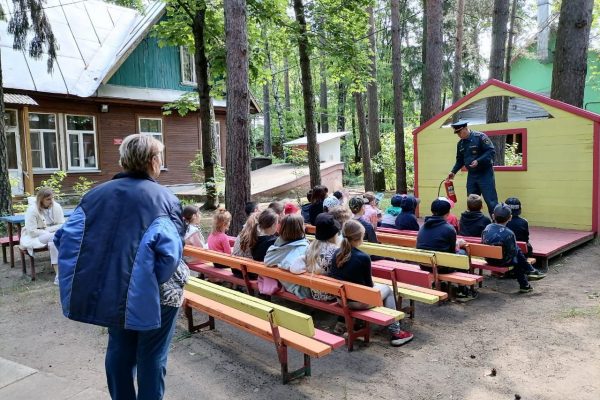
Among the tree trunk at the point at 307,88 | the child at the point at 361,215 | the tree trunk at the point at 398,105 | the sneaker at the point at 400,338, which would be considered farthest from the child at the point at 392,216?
the tree trunk at the point at 398,105

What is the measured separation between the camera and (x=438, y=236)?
531 centimetres

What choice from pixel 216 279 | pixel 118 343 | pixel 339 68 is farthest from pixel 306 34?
pixel 118 343

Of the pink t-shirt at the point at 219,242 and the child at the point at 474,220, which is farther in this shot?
the child at the point at 474,220

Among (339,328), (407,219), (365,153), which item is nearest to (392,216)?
(407,219)

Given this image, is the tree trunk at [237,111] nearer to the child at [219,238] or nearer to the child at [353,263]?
the child at [219,238]

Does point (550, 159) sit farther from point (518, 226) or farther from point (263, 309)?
point (263, 309)

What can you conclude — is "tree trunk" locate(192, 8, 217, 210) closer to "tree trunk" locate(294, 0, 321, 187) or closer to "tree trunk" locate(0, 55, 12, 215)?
"tree trunk" locate(294, 0, 321, 187)

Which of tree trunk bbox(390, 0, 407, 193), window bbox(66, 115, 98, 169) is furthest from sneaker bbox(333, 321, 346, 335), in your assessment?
window bbox(66, 115, 98, 169)

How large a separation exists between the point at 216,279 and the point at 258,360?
6.97 feet

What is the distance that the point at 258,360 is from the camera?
404cm

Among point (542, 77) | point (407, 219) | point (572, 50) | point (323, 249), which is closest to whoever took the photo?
point (323, 249)

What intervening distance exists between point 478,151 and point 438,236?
3181 mm

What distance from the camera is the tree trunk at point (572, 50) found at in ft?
28.8

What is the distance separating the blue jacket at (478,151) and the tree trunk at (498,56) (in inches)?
104
